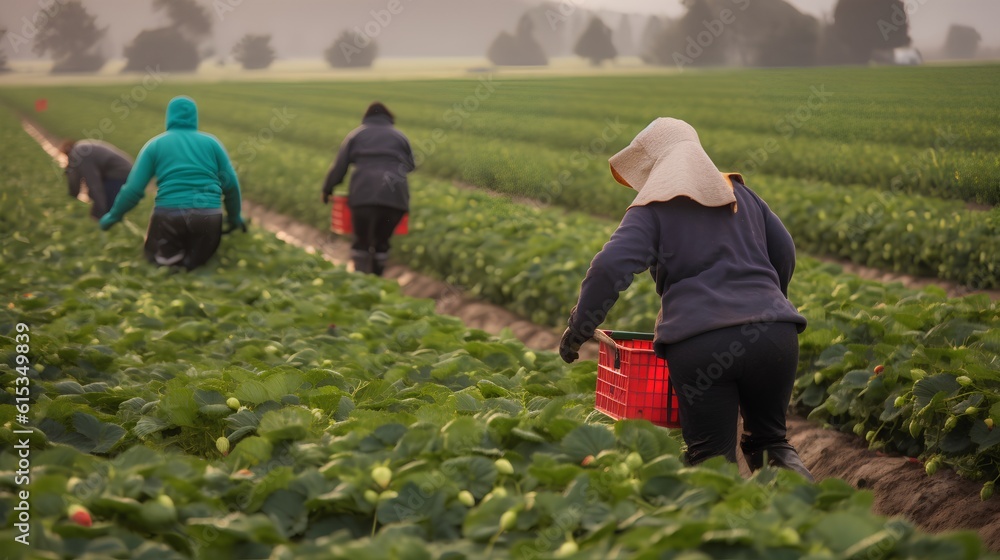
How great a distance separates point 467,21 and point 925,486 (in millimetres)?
38879

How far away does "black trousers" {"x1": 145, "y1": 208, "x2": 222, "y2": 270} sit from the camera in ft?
23.7

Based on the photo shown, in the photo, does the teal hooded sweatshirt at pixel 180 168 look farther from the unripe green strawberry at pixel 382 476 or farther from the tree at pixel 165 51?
the tree at pixel 165 51

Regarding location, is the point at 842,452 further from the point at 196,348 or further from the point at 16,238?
the point at 16,238

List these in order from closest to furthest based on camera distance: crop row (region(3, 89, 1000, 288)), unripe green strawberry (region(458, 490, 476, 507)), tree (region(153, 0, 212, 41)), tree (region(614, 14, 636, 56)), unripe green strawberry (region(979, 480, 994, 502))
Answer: unripe green strawberry (region(458, 490, 476, 507)) < unripe green strawberry (region(979, 480, 994, 502)) < crop row (region(3, 89, 1000, 288)) < tree (region(614, 14, 636, 56)) < tree (region(153, 0, 212, 41))

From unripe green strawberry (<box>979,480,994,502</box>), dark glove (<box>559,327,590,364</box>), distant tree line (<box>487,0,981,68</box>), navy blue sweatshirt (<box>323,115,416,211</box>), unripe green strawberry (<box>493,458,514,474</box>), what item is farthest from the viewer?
distant tree line (<box>487,0,981,68</box>)

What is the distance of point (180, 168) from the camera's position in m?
7.20

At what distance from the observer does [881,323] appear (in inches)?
205

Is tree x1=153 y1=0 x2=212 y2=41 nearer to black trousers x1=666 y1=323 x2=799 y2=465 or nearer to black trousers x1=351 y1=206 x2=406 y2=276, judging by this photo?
black trousers x1=351 y1=206 x2=406 y2=276

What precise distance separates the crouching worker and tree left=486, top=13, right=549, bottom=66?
17763 mm

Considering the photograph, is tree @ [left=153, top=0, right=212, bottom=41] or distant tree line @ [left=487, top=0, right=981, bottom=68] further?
tree @ [left=153, top=0, right=212, bottom=41]

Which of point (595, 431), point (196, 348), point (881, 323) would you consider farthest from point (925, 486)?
point (196, 348)

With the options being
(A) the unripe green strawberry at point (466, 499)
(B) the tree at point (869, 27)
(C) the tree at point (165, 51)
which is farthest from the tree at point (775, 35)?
(C) the tree at point (165, 51)

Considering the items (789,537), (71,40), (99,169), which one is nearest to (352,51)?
(71,40)

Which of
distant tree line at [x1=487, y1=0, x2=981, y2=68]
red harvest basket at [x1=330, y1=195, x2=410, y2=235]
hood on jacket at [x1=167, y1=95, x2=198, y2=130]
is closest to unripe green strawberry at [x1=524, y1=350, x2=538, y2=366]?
hood on jacket at [x1=167, y1=95, x2=198, y2=130]
